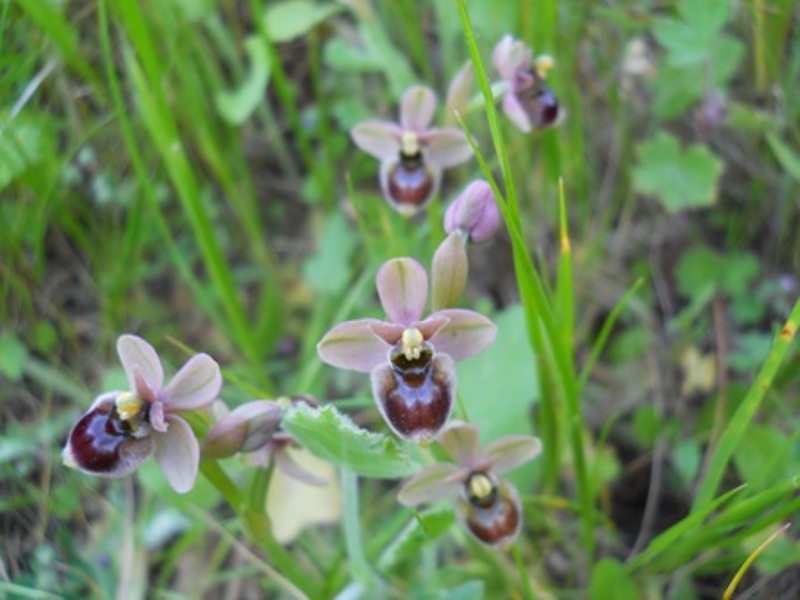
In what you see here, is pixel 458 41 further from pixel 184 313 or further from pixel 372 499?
pixel 372 499

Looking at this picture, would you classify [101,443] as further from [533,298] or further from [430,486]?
[533,298]

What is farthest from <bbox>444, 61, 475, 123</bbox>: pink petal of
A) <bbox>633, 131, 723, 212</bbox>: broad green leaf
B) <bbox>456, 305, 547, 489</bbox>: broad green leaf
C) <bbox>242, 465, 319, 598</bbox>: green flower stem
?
<bbox>242, 465, 319, 598</bbox>: green flower stem

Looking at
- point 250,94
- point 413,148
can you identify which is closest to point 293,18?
point 250,94

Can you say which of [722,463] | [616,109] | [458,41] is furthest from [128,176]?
[722,463]

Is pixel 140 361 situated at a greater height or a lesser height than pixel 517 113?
greater

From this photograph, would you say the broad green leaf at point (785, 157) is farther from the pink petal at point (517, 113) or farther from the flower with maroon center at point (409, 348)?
the flower with maroon center at point (409, 348)
